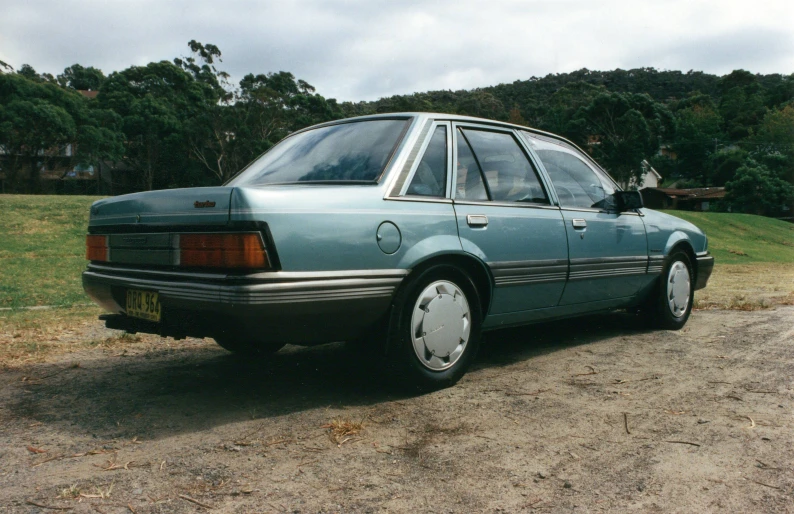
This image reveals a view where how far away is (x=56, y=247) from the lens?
52.7ft

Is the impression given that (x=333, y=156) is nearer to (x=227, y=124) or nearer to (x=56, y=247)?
(x=56, y=247)

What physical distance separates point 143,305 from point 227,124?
4724cm

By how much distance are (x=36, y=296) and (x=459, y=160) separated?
22.8 ft

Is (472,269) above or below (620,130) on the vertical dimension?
below

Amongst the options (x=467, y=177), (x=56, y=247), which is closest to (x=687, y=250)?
(x=467, y=177)

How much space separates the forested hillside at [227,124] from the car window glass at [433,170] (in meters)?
43.0

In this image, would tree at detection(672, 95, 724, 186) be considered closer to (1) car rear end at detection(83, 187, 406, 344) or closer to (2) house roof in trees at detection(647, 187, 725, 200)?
(2) house roof in trees at detection(647, 187, 725, 200)

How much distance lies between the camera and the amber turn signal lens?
3068mm

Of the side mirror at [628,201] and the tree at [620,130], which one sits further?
the tree at [620,130]

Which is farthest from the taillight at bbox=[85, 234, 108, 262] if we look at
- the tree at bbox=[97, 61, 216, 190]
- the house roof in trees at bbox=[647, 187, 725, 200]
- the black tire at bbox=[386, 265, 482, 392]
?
the house roof in trees at bbox=[647, 187, 725, 200]

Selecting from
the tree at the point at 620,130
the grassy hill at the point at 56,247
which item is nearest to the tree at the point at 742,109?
the tree at the point at 620,130

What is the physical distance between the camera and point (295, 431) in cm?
309

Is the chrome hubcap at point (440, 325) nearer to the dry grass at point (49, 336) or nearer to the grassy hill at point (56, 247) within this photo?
the dry grass at point (49, 336)

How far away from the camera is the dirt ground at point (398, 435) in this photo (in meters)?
2.41
